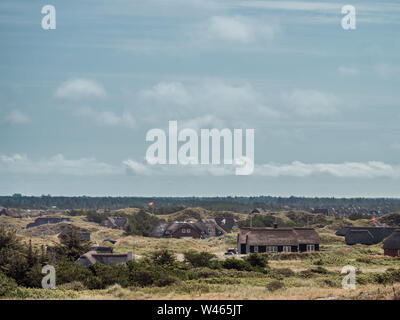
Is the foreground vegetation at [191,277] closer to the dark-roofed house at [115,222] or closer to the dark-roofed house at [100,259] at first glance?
the dark-roofed house at [100,259]

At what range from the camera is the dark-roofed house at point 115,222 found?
5448 inches

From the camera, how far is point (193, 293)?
36844 mm

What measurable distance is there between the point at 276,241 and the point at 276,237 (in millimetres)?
603

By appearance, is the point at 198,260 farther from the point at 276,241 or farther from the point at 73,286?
the point at 276,241

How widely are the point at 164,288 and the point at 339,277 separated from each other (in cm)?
1894

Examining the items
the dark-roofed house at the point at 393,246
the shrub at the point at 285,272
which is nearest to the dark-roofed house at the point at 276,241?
the dark-roofed house at the point at 393,246

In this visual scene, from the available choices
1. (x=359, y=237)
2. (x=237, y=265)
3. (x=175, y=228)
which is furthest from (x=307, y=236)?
(x=175, y=228)

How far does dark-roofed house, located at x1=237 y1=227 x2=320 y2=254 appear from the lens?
80438mm

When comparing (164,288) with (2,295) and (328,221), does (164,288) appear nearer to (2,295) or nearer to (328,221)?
(2,295)

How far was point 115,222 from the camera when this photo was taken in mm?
139875

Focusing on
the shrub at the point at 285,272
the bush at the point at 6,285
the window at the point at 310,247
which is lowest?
the shrub at the point at 285,272

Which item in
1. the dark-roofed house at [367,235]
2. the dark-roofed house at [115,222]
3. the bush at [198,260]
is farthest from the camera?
the dark-roofed house at [115,222]
